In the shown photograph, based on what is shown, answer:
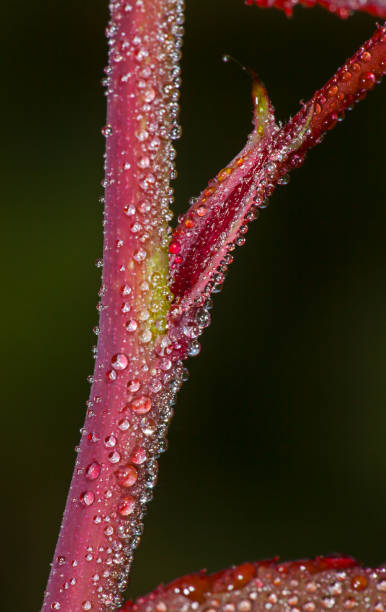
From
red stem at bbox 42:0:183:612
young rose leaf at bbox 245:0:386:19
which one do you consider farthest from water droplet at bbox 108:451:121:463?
young rose leaf at bbox 245:0:386:19

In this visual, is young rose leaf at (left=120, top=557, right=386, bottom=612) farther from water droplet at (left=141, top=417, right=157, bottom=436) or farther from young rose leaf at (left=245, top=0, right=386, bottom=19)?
young rose leaf at (left=245, top=0, right=386, bottom=19)

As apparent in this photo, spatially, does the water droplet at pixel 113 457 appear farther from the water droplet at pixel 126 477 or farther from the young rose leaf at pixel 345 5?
the young rose leaf at pixel 345 5

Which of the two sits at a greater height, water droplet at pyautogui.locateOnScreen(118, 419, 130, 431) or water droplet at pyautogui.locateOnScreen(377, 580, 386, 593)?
water droplet at pyautogui.locateOnScreen(118, 419, 130, 431)

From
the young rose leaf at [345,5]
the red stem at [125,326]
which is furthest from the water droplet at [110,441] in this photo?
the young rose leaf at [345,5]

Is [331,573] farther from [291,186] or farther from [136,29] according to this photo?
[291,186]

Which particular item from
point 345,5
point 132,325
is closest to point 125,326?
point 132,325

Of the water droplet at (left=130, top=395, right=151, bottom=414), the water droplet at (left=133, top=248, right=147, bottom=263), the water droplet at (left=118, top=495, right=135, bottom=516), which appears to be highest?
the water droplet at (left=133, top=248, right=147, bottom=263)

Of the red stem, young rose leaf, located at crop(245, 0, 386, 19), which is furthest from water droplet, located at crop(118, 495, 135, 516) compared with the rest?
young rose leaf, located at crop(245, 0, 386, 19)
